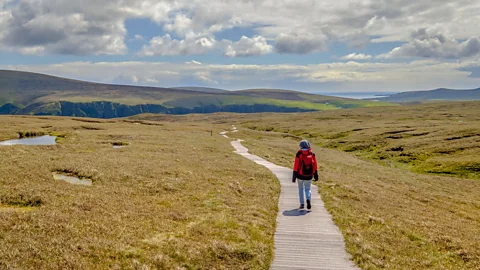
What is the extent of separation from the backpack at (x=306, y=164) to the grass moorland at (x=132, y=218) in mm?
3008

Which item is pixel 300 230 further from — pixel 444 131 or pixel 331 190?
pixel 444 131

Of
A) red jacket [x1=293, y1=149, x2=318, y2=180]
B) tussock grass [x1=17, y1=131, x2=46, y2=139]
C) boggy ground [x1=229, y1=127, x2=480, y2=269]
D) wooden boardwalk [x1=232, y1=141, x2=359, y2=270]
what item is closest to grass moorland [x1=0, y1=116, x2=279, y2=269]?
wooden boardwalk [x1=232, y1=141, x2=359, y2=270]

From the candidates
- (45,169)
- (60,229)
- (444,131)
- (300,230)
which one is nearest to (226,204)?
(300,230)

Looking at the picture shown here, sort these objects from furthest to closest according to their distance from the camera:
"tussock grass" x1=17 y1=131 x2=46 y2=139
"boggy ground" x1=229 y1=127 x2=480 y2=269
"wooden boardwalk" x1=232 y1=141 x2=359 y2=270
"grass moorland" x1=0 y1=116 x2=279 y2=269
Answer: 1. "tussock grass" x1=17 y1=131 x2=46 y2=139
2. "boggy ground" x1=229 y1=127 x2=480 y2=269
3. "wooden boardwalk" x1=232 y1=141 x2=359 y2=270
4. "grass moorland" x1=0 y1=116 x2=279 y2=269

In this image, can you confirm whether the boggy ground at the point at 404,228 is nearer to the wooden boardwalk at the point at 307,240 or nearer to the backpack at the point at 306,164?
the wooden boardwalk at the point at 307,240

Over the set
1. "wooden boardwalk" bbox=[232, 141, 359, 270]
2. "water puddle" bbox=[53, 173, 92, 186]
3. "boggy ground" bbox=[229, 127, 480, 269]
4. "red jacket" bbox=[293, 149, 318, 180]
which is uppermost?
"red jacket" bbox=[293, 149, 318, 180]

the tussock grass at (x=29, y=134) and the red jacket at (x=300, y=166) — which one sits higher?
the red jacket at (x=300, y=166)

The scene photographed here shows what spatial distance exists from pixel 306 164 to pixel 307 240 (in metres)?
5.57

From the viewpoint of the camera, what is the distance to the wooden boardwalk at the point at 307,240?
14516 mm

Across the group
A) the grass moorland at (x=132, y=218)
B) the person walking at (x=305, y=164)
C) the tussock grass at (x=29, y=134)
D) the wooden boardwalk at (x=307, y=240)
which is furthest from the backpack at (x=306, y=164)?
the tussock grass at (x=29, y=134)

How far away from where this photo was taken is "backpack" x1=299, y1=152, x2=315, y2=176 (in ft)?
70.1

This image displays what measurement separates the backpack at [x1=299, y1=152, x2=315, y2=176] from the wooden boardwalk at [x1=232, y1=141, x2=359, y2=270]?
2.44m

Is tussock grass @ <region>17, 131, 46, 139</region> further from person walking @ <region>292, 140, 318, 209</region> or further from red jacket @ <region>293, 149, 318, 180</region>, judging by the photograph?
person walking @ <region>292, 140, 318, 209</region>

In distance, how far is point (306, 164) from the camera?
21438 mm
